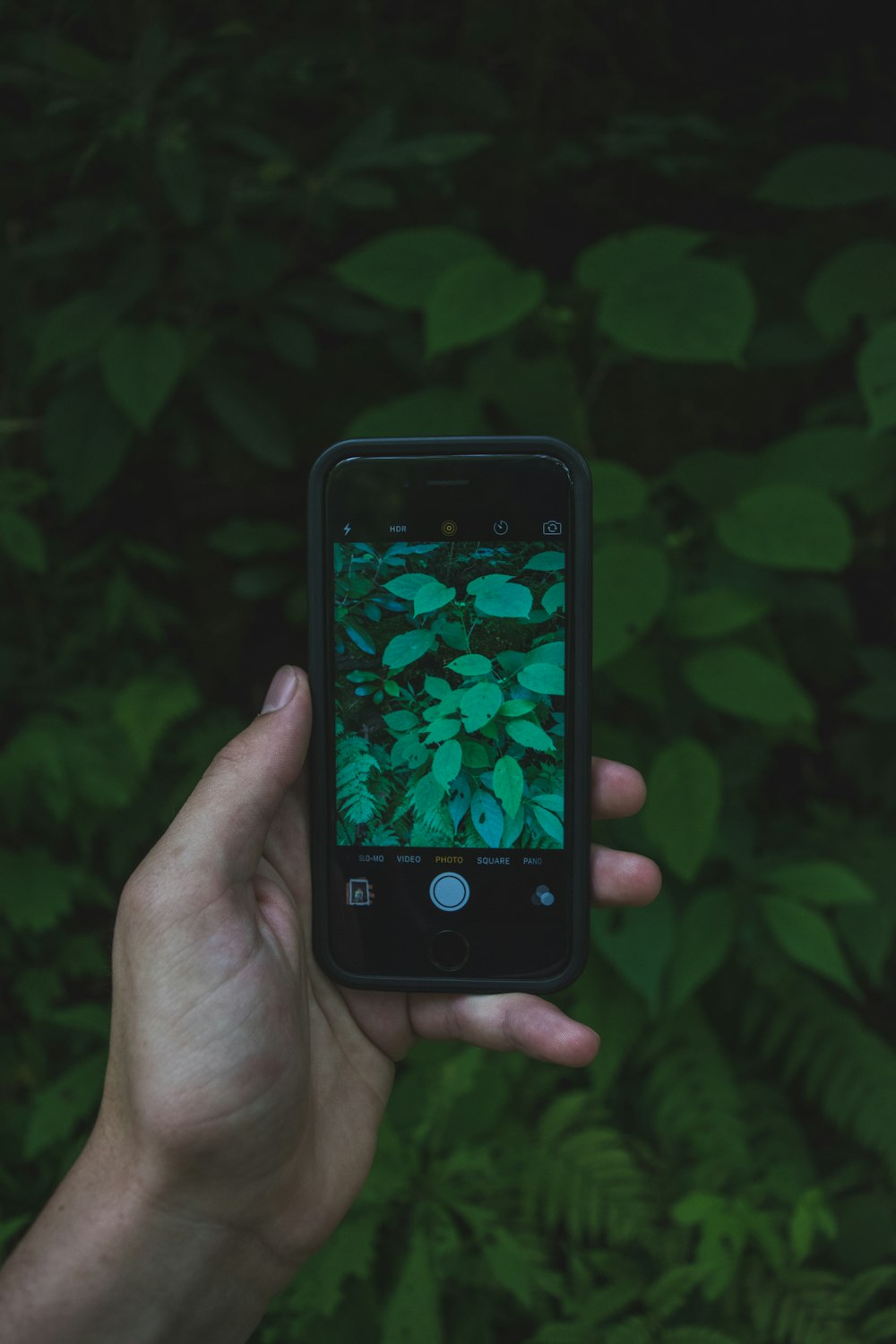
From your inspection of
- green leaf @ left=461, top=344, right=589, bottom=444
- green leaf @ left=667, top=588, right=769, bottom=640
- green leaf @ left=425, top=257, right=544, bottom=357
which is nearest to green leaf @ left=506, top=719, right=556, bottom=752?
green leaf @ left=667, top=588, right=769, bottom=640

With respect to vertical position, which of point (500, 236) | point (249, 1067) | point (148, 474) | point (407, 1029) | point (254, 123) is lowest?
point (407, 1029)

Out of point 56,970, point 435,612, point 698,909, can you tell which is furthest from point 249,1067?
point 56,970

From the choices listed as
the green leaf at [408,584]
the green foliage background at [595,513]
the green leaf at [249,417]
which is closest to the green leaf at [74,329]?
the green foliage background at [595,513]

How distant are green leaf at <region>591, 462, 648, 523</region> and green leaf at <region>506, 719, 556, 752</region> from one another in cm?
49

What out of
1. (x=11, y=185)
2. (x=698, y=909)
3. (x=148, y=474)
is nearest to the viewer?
(x=698, y=909)

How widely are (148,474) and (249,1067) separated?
1.66 meters

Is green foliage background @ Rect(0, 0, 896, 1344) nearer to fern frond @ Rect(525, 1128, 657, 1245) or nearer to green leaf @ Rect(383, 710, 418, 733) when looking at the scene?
fern frond @ Rect(525, 1128, 657, 1245)

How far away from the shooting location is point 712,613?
5.61 feet

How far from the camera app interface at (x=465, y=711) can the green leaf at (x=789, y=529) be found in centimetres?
50

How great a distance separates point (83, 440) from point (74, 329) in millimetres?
→ 204

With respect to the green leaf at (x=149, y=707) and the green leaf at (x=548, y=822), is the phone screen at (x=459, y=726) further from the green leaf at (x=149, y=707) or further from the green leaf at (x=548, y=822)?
the green leaf at (x=149, y=707)

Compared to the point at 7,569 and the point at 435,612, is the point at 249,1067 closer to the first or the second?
the point at 435,612

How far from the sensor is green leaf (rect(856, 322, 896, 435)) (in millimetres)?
1525

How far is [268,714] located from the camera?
1.19 m
